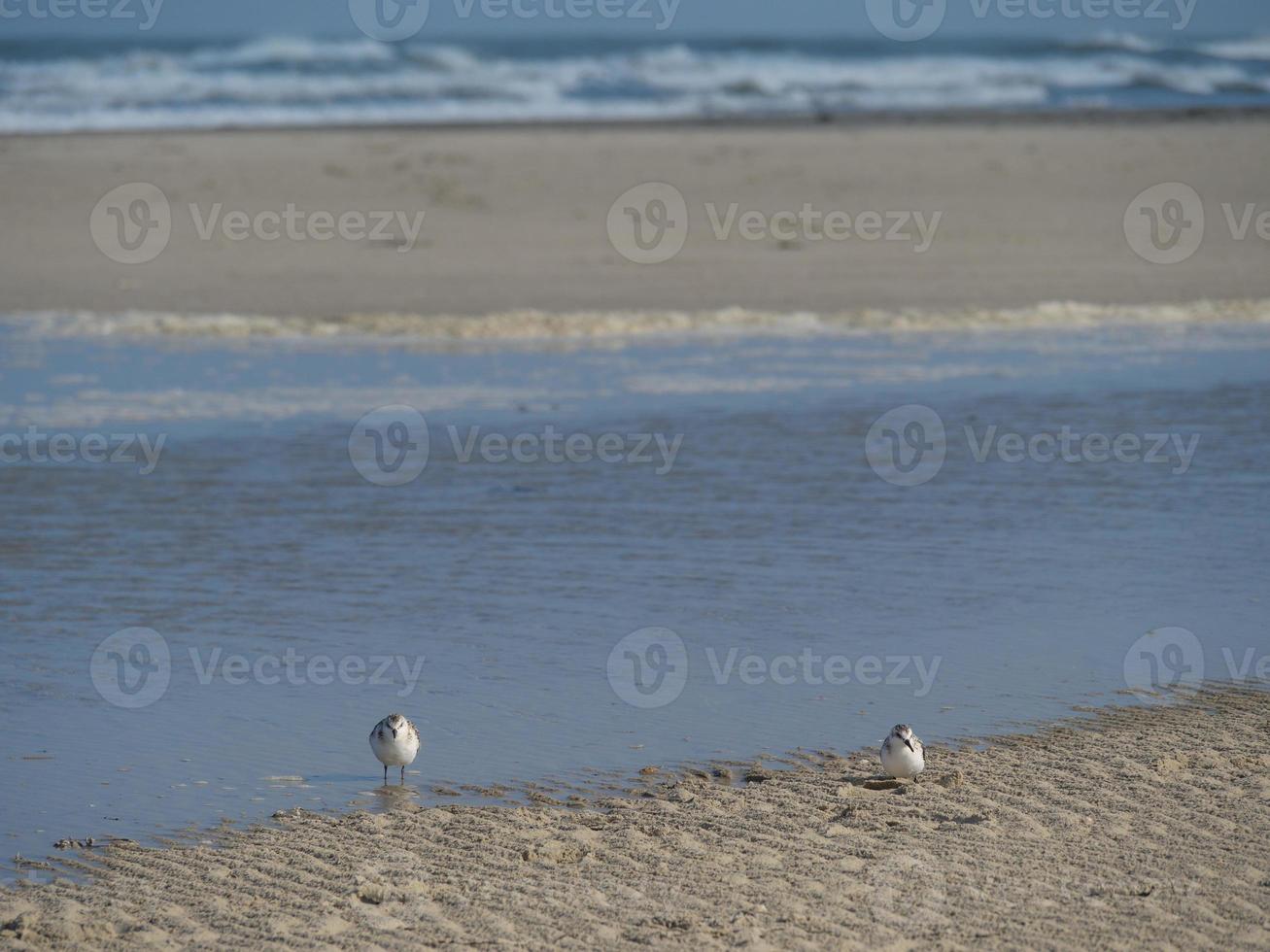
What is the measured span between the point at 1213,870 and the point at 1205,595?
3.66 meters

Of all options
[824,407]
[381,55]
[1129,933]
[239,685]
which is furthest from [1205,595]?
[381,55]

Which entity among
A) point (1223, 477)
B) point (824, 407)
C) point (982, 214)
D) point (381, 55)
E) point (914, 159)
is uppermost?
point (381, 55)

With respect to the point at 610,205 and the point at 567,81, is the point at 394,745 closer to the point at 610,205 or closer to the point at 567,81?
the point at 610,205

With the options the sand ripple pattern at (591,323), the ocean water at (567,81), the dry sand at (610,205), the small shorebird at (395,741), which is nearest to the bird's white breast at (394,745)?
the small shorebird at (395,741)

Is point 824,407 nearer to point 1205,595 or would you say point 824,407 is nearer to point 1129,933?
point 1205,595

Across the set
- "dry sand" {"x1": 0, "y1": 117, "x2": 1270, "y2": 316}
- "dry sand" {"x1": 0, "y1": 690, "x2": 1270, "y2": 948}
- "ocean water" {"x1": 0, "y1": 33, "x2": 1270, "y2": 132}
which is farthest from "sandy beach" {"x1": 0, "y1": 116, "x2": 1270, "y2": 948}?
"ocean water" {"x1": 0, "y1": 33, "x2": 1270, "y2": 132}

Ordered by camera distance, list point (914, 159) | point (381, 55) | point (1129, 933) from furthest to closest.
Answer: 1. point (381, 55)
2. point (914, 159)
3. point (1129, 933)

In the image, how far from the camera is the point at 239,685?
23.8ft

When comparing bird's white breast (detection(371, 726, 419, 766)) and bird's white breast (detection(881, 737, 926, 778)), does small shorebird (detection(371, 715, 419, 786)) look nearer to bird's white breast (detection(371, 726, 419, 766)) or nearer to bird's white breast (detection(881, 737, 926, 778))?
bird's white breast (detection(371, 726, 419, 766))

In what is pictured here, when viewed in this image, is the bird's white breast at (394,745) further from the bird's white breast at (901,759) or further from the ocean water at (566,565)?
the bird's white breast at (901,759)

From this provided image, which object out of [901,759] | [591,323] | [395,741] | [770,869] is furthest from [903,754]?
[591,323]

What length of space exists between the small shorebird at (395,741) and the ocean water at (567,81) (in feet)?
94.1

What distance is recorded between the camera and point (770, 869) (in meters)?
5.23

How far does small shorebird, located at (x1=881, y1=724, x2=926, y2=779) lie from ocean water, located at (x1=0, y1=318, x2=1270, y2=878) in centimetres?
64
